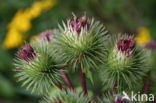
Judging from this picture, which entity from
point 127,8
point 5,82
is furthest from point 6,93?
point 127,8

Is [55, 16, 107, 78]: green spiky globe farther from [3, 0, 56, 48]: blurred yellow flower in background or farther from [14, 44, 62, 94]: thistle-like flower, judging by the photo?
[3, 0, 56, 48]: blurred yellow flower in background

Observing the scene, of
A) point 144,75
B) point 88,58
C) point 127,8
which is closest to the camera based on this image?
point 88,58

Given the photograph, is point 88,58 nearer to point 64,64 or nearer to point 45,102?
point 64,64

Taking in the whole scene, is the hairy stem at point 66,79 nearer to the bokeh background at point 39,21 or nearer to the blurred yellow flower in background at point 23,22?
the bokeh background at point 39,21

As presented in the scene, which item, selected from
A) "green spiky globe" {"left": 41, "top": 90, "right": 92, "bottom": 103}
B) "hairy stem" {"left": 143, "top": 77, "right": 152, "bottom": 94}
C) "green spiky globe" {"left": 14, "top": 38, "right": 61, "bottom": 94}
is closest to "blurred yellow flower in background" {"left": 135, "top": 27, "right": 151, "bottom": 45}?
"hairy stem" {"left": 143, "top": 77, "right": 152, "bottom": 94}

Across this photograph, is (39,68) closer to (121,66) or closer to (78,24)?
(78,24)

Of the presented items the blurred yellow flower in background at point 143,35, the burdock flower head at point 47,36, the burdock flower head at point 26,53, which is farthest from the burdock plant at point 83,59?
the blurred yellow flower in background at point 143,35
